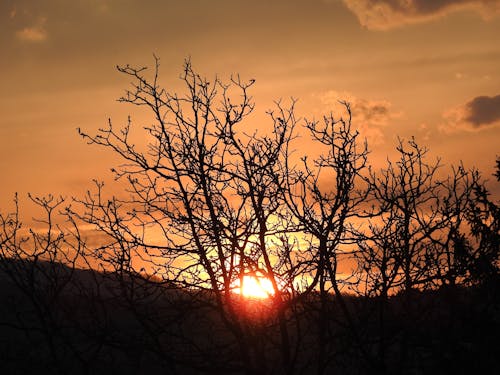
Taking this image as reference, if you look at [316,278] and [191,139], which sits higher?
[191,139]

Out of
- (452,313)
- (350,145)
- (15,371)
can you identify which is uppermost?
(350,145)

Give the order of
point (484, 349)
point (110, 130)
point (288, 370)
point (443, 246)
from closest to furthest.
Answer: point (288, 370)
point (110, 130)
point (443, 246)
point (484, 349)

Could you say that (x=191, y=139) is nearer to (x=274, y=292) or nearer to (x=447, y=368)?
(x=274, y=292)

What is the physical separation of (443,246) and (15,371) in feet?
50.4

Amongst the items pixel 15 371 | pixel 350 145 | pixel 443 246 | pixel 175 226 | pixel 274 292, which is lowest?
pixel 15 371

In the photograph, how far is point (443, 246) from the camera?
8.45m

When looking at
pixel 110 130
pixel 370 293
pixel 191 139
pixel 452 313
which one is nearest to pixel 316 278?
pixel 370 293

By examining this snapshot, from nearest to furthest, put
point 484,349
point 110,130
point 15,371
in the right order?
point 110,130, point 484,349, point 15,371

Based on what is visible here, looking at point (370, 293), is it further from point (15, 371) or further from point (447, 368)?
point (15, 371)

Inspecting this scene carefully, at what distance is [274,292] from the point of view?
7680 millimetres

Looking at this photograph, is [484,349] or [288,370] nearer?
[288,370]

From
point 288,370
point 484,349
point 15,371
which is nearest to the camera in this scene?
point 288,370

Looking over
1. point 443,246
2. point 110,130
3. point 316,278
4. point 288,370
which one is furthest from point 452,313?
point 110,130

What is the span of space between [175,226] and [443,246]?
4643 mm
